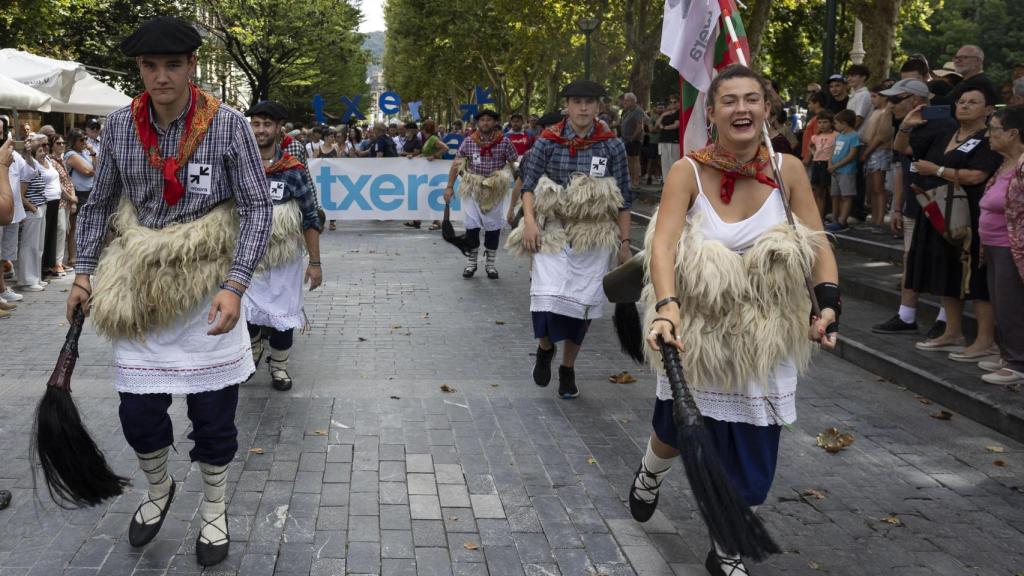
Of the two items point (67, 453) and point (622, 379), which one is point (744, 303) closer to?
point (67, 453)

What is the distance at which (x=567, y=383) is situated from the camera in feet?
23.7

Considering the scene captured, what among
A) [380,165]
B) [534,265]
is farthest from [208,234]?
[380,165]

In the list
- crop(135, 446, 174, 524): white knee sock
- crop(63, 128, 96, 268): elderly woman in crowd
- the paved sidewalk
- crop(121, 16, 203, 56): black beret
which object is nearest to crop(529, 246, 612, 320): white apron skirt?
the paved sidewalk

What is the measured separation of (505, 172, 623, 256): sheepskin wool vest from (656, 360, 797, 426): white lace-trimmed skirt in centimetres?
301

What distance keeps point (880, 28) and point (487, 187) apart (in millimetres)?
11066

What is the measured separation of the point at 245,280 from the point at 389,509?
1441 mm

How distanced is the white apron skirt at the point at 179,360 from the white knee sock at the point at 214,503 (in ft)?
1.19

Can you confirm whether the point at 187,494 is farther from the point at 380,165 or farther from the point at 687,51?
the point at 380,165

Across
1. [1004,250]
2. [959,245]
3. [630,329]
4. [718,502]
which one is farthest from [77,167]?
[718,502]

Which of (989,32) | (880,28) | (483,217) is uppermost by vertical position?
(989,32)

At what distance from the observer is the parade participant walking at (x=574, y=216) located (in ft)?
23.0

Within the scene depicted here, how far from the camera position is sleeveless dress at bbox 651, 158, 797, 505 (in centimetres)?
402

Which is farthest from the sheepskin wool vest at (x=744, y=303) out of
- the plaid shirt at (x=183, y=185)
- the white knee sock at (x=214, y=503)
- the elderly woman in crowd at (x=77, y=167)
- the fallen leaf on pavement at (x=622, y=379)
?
the elderly woman in crowd at (x=77, y=167)

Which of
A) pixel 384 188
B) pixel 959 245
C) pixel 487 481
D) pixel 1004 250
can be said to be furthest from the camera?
pixel 384 188
